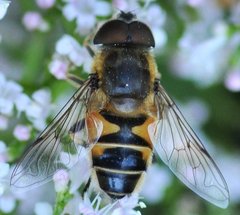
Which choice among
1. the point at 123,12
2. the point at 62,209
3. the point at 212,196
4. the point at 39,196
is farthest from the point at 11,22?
the point at 212,196

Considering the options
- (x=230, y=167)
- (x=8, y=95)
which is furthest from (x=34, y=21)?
(x=230, y=167)

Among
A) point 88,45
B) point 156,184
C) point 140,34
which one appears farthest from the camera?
point 156,184

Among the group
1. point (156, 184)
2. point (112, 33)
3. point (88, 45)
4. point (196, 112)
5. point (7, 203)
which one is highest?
point (112, 33)

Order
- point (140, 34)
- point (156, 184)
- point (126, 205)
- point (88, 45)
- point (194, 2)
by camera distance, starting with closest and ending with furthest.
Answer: point (126, 205) < point (140, 34) < point (88, 45) < point (194, 2) < point (156, 184)

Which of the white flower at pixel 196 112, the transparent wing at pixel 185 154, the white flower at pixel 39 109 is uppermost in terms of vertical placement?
the transparent wing at pixel 185 154

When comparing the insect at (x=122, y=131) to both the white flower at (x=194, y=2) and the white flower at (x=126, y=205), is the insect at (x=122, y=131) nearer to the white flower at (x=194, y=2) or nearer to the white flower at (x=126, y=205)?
the white flower at (x=126, y=205)

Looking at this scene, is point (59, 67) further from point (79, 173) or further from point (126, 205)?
point (126, 205)

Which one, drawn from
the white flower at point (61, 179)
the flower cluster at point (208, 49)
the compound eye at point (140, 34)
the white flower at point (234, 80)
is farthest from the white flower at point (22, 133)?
the white flower at point (234, 80)

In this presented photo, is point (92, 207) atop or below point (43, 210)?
atop
